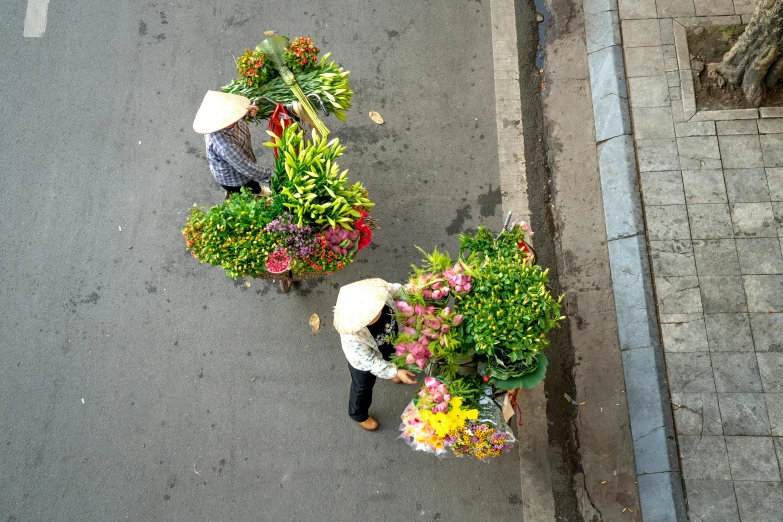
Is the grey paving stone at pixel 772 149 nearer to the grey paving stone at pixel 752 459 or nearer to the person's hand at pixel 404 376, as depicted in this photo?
the grey paving stone at pixel 752 459

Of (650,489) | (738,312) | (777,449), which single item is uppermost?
(738,312)

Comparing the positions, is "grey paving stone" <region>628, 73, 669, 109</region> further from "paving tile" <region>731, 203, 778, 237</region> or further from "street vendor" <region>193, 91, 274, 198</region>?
"street vendor" <region>193, 91, 274, 198</region>

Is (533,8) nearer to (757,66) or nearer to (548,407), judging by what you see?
(757,66)

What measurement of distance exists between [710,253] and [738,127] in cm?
111

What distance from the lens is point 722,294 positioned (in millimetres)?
4375

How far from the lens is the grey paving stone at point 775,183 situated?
4531 mm

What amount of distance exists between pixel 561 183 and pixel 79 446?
14.9 ft

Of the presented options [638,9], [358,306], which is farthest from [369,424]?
[638,9]

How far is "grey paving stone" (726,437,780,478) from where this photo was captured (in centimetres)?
401

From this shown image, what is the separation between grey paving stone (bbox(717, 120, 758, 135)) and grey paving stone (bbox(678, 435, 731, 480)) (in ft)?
7.95

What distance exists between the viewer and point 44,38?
5.65 meters

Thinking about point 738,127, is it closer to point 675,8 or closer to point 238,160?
point 675,8

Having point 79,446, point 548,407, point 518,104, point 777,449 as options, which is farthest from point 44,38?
point 777,449

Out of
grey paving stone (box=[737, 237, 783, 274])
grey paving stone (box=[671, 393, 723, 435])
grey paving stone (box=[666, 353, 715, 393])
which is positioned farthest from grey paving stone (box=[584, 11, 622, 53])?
grey paving stone (box=[671, 393, 723, 435])
